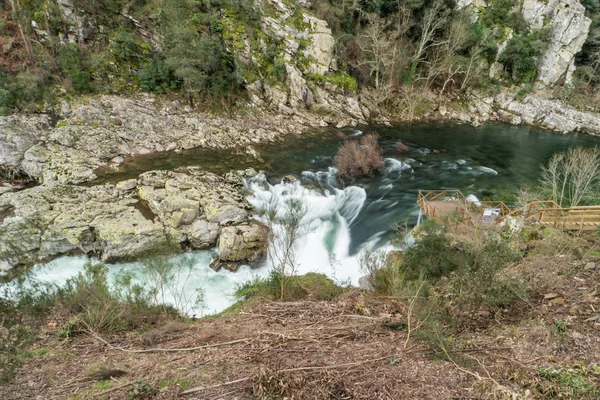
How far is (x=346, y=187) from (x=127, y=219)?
1266 centimetres

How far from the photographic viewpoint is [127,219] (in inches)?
555

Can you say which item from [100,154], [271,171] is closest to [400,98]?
[271,171]

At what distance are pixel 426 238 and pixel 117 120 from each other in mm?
23763

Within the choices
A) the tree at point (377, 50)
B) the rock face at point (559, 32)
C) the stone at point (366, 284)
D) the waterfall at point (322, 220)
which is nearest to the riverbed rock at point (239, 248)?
the waterfall at point (322, 220)

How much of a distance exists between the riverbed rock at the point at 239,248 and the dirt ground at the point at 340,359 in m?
6.20

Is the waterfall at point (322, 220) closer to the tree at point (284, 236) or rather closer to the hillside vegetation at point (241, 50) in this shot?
the tree at point (284, 236)

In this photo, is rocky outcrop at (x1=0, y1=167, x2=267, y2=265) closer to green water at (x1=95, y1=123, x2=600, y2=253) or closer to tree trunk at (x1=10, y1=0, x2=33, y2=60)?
green water at (x1=95, y1=123, x2=600, y2=253)

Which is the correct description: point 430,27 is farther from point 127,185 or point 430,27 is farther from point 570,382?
point 570,382

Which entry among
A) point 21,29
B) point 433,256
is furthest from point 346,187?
point 21,29

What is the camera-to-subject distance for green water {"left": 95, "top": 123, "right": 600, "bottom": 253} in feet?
58.2

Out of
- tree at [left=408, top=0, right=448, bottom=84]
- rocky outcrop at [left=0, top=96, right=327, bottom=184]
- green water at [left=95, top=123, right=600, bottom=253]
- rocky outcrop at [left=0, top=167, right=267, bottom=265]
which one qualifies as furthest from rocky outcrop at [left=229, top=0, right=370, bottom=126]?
rocky outcrop at [left=0, top=167, right=267, bottom=265]

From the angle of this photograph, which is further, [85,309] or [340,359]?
[85,309]

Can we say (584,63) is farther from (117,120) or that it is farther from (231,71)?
(117,120)

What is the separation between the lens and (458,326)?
602cm
